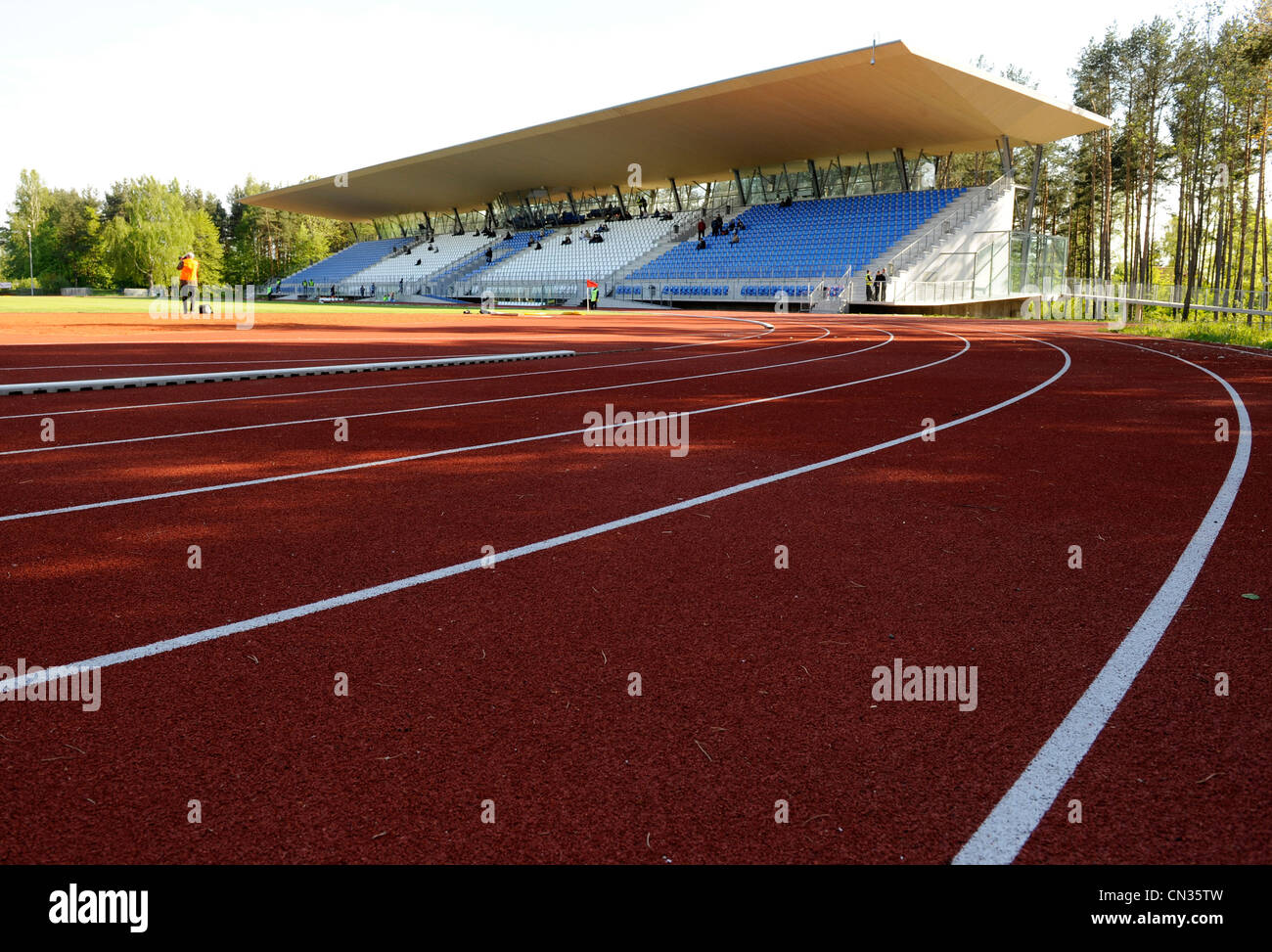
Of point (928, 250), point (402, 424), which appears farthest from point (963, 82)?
point (402, 424)

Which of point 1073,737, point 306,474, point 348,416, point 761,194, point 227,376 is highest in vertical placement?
point 761,194

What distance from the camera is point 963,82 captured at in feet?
115

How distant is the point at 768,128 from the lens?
144ft

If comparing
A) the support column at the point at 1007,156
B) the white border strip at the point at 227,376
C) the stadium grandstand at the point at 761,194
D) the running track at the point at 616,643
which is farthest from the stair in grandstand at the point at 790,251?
the running track at the point at 616,643

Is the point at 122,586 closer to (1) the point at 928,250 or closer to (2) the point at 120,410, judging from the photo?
(2) the point at 120,410

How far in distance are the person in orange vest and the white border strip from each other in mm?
17118

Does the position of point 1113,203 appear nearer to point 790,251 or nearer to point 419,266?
point 790,251

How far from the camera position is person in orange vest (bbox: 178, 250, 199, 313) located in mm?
28359

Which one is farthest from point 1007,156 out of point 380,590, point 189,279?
point 380,590

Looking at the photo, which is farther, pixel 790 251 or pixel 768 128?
pixel 790 251

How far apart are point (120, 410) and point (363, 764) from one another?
837cm

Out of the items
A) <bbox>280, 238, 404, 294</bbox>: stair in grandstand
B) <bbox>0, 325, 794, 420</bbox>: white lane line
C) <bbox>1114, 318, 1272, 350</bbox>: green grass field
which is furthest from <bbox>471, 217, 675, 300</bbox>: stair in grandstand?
<bbox>0, 325, 794, 420</bbox>: white lane line

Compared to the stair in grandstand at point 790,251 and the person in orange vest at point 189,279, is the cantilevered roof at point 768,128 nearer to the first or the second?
the stair in grandstand at point 790,251

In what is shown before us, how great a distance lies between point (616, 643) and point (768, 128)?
44.9m
